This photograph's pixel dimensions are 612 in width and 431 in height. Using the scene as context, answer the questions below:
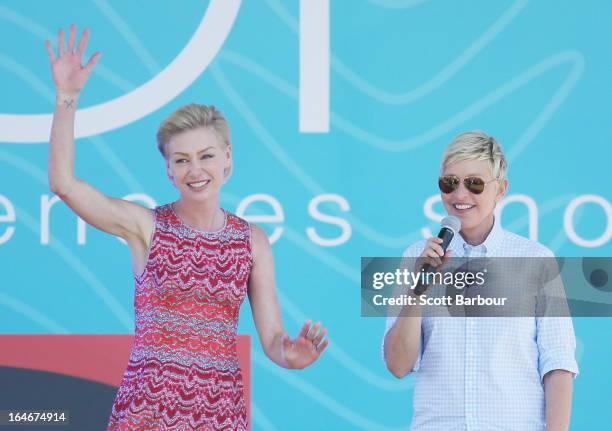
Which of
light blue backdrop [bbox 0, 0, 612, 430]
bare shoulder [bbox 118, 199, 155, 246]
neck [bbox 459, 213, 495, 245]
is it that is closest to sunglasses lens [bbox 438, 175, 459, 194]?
neck [bbox 459, 213, 495, 245]

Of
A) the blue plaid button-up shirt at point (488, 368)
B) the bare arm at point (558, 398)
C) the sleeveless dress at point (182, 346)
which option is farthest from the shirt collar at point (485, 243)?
the sleeveless dress at point (182, 346)

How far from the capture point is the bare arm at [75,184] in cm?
267

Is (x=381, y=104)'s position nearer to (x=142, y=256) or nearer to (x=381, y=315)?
(x=381, y=315)

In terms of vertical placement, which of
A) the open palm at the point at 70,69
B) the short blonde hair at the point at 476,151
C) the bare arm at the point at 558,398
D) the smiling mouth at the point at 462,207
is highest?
the open palm at the point at 70,69

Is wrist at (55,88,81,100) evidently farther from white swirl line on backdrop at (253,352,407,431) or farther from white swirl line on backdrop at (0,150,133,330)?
white swirl line on backdrop at (253,352,407,431)

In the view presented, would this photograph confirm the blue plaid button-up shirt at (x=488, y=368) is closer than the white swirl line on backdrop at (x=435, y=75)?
Yes

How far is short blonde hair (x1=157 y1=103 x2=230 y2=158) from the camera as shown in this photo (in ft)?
9.24

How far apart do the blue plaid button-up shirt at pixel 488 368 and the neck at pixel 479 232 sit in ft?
0.53

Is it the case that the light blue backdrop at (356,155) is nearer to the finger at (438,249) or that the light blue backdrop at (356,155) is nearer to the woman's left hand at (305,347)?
the woman's left hand at (305,347)

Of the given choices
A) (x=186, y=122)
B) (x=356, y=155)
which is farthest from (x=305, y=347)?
(x=356, y=155)

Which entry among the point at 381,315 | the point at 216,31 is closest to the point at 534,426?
the point at 381,315

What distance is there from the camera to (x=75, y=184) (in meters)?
2.69

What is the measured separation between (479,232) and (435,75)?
1408 mm

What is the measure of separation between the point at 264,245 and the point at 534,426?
0.90 metres
